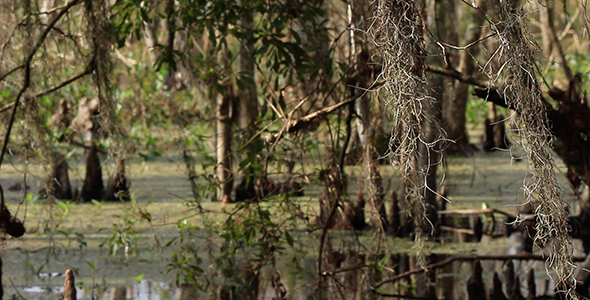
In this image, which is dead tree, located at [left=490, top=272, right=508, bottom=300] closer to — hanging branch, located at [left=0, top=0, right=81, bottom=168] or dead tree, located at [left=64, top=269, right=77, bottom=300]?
dead tree, located at [left=64, top=269, right=77, bottom=300]

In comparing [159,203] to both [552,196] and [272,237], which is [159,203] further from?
[552,196]

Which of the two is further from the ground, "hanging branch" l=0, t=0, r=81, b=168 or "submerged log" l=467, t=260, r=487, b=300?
"hanging branch" l=0, t=0, r=81, b=168

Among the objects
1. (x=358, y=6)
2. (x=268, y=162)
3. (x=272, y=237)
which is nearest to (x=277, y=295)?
(x=272, y=237)

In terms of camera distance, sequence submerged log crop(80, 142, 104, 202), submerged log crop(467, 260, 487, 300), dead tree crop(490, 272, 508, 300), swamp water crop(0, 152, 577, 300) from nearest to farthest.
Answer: dead tree crop(490, 272, 508, 300) < submerged log crop(467, 260, 487, 300) < swamp water crop(0, 152, 577, 300) < submerged log crop(80, 142, 104, 202)

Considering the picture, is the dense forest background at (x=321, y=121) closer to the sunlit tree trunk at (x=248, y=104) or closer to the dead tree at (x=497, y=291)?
the sunlit tree trunk at (x=248, y=104)

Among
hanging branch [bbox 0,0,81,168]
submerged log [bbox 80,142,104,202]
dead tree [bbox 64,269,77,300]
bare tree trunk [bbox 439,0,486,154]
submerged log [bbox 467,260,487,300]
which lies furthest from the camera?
bare tree trunk [bbox 439,0,486,154]

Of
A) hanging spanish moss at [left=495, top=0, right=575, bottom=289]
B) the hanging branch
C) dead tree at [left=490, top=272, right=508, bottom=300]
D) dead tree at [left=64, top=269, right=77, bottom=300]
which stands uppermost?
the hanging branch

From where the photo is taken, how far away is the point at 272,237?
4.18 meters

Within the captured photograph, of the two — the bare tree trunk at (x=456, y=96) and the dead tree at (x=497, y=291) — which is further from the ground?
the bare tree trunk at (x=456, y=96)

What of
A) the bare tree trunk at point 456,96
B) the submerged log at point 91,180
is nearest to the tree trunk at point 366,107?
the bare tree trunk at point 456,96

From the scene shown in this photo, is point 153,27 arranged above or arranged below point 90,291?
above

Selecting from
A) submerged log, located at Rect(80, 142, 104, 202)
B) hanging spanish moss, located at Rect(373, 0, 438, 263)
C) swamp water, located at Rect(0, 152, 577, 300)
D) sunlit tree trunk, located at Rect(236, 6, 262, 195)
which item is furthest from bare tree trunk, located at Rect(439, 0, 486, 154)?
hanging spanish moss, located at Rect(373, 0, 438, 263)

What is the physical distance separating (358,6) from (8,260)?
2.72 meters

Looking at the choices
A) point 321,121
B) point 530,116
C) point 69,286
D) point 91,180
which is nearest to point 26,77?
point 69,286
